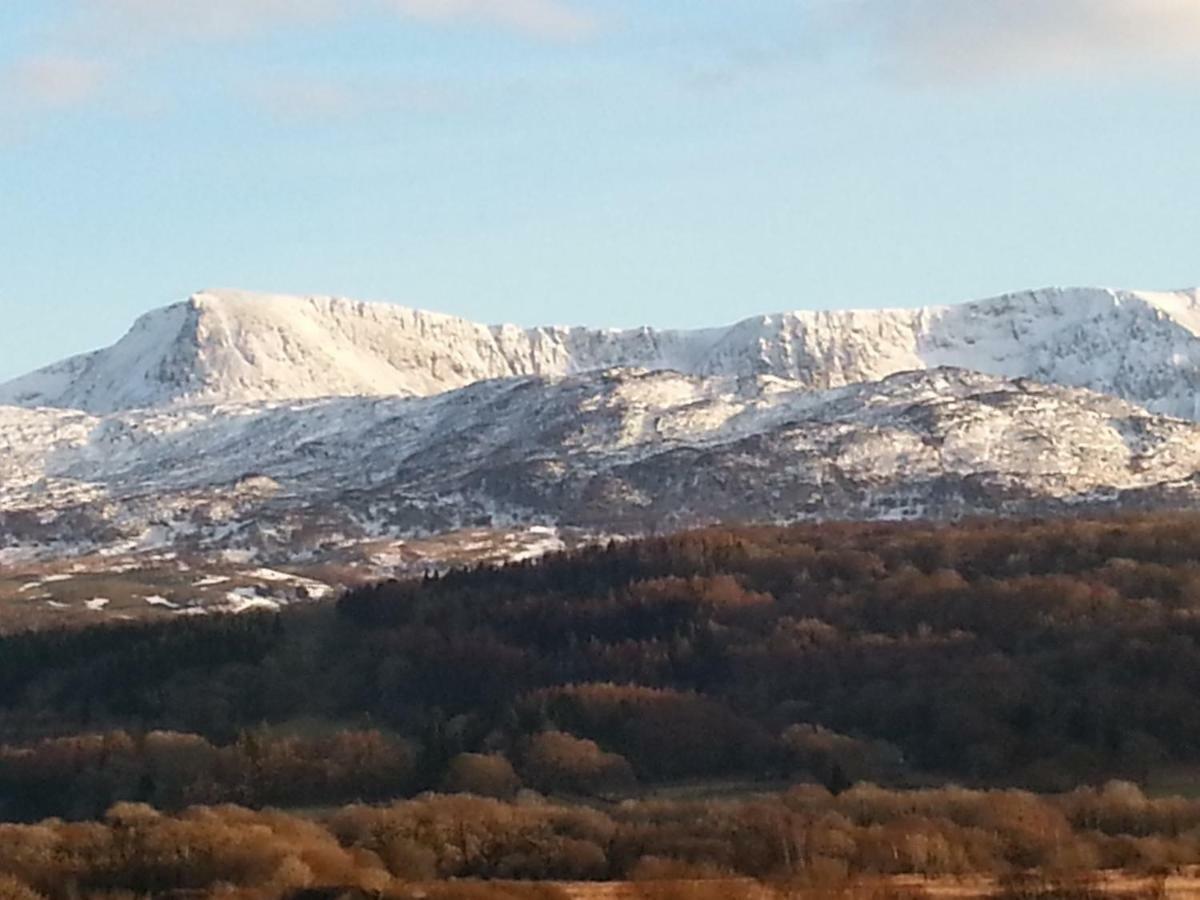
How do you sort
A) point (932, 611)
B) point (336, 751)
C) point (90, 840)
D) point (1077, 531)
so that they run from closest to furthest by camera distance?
point (90, 840) → point (336, 751) → point (932, 611) → point (1077, 531)

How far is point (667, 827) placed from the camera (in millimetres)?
101312

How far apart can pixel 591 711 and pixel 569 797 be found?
22918 millimetres

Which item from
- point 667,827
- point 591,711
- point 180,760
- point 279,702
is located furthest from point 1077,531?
point 667,827

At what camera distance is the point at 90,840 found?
3831 inches

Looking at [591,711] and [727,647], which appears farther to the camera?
[727,647]

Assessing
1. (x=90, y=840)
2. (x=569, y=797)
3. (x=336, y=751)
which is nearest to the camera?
(x=90, y=840)

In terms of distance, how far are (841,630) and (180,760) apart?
177 ft

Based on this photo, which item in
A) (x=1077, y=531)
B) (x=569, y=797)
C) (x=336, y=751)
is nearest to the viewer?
(x=569, y=797)

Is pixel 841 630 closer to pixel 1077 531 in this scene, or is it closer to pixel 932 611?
pixel 932 611

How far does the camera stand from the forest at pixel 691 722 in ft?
319

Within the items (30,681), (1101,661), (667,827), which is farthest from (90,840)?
(30,681)

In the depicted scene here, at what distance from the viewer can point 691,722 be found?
15188 cm

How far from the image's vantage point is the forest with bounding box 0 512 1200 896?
9725cm

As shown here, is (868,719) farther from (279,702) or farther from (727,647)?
(279,702)
